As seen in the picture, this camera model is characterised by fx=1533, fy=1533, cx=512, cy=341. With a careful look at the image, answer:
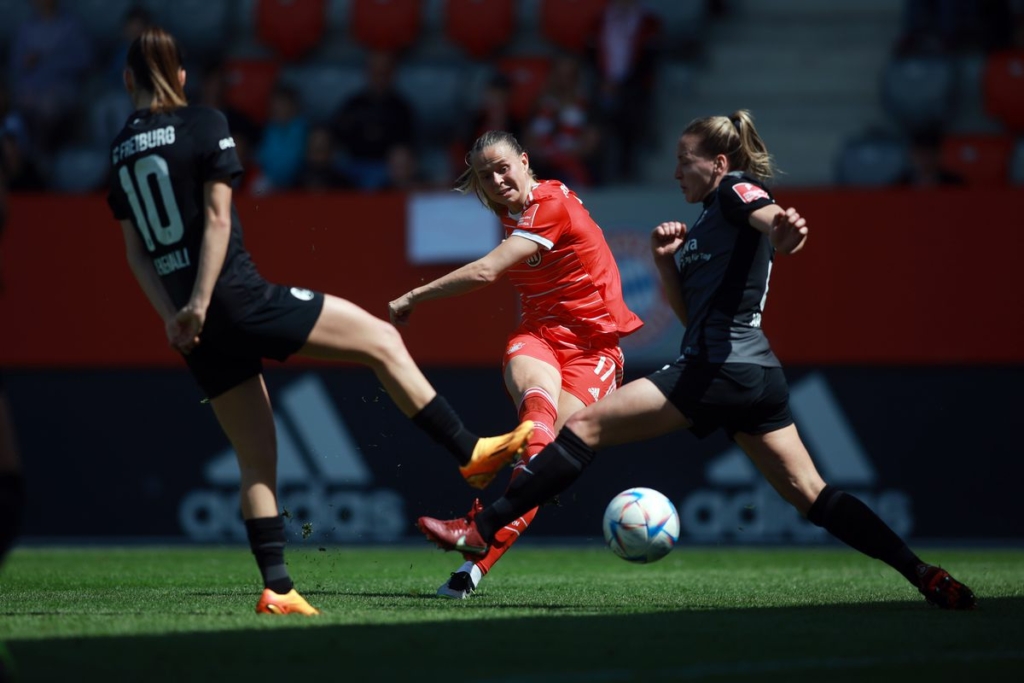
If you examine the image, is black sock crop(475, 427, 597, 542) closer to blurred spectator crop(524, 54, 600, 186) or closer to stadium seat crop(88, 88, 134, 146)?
blurred spectator crop(524, 54, 600, 186)

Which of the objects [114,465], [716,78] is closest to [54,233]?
[114,465]

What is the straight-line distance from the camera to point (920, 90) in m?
14.1

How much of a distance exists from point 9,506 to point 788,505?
818 cm

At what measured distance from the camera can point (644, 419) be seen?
6281mm

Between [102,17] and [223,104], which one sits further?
[102,17]

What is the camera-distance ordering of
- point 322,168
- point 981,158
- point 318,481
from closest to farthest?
point 318,481
point 981,158
point 322,168

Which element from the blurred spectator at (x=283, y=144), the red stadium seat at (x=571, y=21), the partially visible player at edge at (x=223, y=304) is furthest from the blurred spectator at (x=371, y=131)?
the partially visible player at edge at (x=223, y=304)

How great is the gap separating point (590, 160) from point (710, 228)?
719cm

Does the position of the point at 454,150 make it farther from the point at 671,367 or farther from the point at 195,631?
the point at 195,631

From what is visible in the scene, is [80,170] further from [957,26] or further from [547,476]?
[547,476]

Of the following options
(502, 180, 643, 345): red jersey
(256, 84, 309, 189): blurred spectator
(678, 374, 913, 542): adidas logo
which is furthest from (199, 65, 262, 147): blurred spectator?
(502, 180, 643, 345): red jersey

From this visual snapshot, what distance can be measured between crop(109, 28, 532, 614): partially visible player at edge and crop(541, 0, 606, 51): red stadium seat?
9.76 metres

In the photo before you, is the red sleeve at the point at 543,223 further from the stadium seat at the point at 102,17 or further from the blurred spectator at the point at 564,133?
the stadium seat at the point at 102,17

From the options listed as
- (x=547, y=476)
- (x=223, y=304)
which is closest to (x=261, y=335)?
(x=223, y=304)
